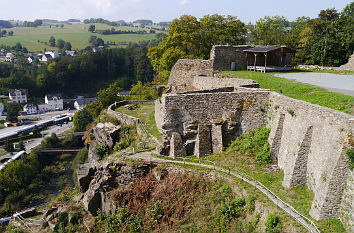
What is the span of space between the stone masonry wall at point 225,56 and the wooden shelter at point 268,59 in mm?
782

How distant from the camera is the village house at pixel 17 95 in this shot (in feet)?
354

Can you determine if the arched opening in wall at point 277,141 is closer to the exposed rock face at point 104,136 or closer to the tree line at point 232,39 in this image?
Answer: the exposed rock face at point 104,136

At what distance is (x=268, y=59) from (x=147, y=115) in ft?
45.3

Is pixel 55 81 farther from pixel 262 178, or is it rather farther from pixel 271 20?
pixel 262 178

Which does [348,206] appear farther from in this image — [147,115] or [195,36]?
[195,36]

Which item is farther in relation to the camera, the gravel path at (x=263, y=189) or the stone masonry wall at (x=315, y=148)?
the gravel path at (x=263, y=189)

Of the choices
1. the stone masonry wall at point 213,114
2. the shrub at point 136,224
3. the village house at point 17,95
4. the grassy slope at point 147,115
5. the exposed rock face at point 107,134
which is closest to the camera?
the shrub at point 136,224

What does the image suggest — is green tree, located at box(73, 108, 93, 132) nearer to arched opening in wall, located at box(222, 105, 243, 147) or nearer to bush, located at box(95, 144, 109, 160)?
bush, located at box(95, 144, 109, 160)

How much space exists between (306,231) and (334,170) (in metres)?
2.58

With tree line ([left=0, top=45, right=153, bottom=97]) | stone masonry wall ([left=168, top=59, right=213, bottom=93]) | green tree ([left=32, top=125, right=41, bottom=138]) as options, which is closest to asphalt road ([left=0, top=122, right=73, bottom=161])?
green tree ([left=32, top=125, right=41, bottom=138])

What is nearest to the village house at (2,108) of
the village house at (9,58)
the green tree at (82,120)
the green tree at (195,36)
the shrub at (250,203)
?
the green tree at (82,120)

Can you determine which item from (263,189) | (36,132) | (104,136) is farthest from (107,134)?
(36,132)

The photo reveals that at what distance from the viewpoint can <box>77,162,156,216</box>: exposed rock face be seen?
17.9 metres

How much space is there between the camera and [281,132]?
610 inches
